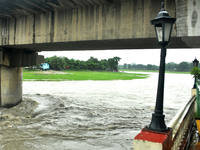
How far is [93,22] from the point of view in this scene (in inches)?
347

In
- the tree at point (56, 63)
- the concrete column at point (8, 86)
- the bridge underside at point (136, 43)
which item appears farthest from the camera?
the tree at point (56, 63)

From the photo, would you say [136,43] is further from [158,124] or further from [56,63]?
[56,63]

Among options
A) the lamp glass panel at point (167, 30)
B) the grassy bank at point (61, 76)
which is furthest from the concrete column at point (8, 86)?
the grassy bank at point (61, 76)

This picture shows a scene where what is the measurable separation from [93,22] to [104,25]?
59cm

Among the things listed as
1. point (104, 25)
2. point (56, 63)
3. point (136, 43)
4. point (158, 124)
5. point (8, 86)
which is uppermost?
point (56, 63)

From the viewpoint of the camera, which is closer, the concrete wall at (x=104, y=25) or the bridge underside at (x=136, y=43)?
the concrete wall at (x=104, y=25)

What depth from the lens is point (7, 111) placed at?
43.5 feet

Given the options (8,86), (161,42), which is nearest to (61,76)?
(8,86)

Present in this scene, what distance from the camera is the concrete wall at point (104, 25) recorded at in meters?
7.02

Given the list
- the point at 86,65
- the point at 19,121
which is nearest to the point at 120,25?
the point at 19,121

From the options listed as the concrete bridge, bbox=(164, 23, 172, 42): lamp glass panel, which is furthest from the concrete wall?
bbox=(164, 23, 172, 42): lamp glass panel

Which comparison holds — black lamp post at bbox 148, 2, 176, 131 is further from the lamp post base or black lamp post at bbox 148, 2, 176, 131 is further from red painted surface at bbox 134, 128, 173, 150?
→ red painted surface at bbox 134, 128, 173, 150

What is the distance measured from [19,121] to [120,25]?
766 cm

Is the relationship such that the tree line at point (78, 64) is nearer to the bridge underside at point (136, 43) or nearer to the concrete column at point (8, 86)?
the concrete column at point (8, 86)
